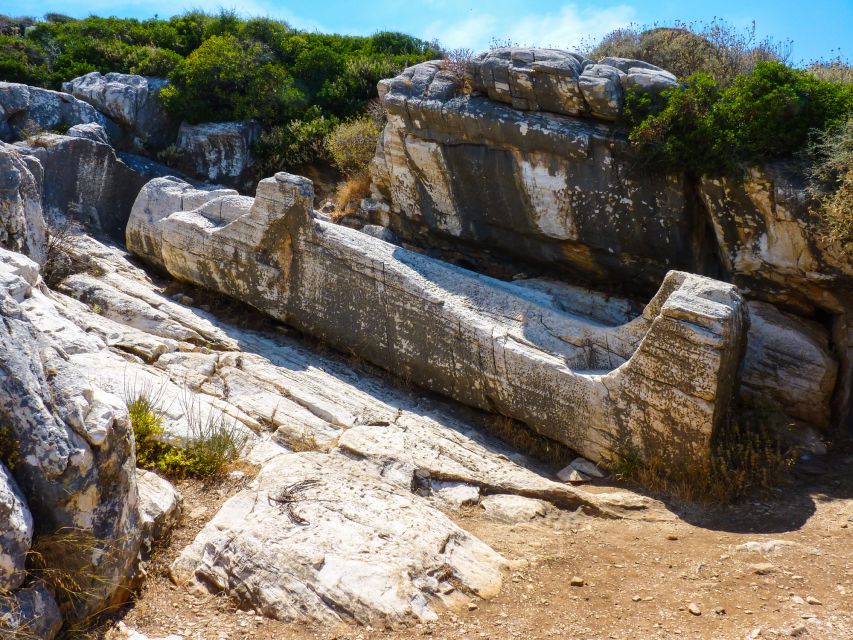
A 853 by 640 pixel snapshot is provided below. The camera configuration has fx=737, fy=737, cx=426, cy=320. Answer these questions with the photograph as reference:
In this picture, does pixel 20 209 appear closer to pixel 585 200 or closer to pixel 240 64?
pixel 585 200

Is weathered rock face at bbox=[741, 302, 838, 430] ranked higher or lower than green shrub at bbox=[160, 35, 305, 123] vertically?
lower

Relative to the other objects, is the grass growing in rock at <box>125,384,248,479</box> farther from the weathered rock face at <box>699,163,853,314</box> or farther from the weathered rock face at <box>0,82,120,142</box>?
the weathered rock face at <box>0,82,120,142</box>

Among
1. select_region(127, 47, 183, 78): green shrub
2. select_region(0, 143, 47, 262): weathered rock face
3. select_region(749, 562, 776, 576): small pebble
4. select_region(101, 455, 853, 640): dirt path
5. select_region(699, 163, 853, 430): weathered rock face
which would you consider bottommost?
select_region(101, 455, 853, 640): dirt path

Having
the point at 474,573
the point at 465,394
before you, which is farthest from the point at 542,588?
the point at 465,394

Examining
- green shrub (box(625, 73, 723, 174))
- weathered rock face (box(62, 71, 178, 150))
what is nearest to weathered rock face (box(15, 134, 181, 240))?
weathered rock face (box(62, 71, 178, 150))

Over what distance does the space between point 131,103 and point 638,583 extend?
13.6 m

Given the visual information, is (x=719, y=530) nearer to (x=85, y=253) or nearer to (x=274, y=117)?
(x=85, y=253)

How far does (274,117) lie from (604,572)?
12.9 m

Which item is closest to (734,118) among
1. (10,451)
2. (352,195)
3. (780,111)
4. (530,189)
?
(780,111)

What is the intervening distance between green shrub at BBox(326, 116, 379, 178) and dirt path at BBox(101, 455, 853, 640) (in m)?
8.55

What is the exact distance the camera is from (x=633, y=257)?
9.85 meters

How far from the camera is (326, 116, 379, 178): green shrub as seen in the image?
13.9 m

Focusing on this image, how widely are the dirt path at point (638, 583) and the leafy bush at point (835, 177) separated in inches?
115

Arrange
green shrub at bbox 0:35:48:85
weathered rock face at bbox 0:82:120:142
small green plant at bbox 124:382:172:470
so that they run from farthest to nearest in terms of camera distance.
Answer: green shrub at bbox 0:35:48:85
weathered rock face at bbox 0:82:120:142
small green plant at bbox 124:382:172:470
